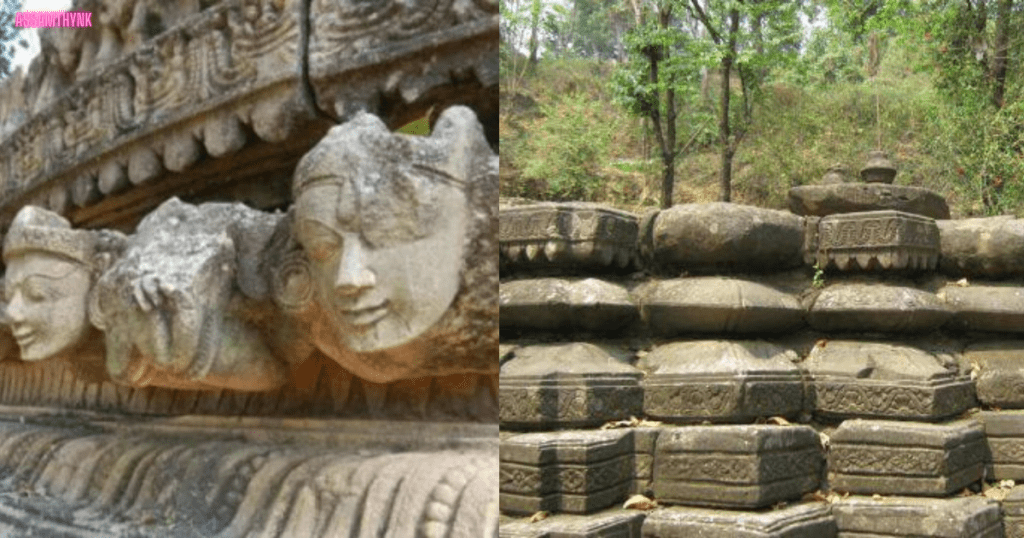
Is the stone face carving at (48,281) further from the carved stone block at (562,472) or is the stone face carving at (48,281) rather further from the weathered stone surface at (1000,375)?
the weathered stone surface at (1000,375)

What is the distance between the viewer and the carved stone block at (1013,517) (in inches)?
61.5

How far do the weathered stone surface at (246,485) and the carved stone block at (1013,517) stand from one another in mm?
1085

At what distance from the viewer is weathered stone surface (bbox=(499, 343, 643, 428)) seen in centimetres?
118

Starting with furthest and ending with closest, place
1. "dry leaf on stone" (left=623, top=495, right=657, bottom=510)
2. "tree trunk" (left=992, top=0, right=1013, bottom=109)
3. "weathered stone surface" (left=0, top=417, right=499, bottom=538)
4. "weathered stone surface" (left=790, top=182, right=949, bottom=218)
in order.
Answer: "tree trunk" (left=992, top=0, right=1013, bottom=109)
"weathered stone surface" (left=790, top=182, right=949, bottom=218)
"dry leaf on stone" (left=623, top=495, right=657, bottom=510)
"weathered stone surface" (left=0, top=417, right=499, bottom=538)

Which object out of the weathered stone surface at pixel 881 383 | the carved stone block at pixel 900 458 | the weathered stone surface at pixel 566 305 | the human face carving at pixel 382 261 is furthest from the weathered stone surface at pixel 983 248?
the human face carving at pixel 382 261

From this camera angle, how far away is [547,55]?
0.90 metres

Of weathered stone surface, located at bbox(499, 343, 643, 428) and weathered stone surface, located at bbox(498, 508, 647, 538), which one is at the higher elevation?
weathered stone surface, located at bbox(499, 343, 643, 428)

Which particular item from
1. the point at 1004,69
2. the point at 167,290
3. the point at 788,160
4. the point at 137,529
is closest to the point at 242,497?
the point at 137,529

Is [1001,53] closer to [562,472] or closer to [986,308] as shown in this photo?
[986,308]

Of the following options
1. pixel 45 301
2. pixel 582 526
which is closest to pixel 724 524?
pixel 582 526

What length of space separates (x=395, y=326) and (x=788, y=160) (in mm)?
1256

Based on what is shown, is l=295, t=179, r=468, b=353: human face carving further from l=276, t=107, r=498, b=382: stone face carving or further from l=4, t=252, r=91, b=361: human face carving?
l=4, t=252, r=91, b=361: human face carving

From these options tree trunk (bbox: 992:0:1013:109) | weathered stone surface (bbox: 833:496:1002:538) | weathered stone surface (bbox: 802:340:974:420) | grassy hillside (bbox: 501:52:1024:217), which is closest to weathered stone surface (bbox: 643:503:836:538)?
weathered stone surface (bbox: 833:496:1002:538)

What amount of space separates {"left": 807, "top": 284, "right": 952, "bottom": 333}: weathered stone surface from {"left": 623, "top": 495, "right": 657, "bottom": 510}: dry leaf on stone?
55 centimetres
